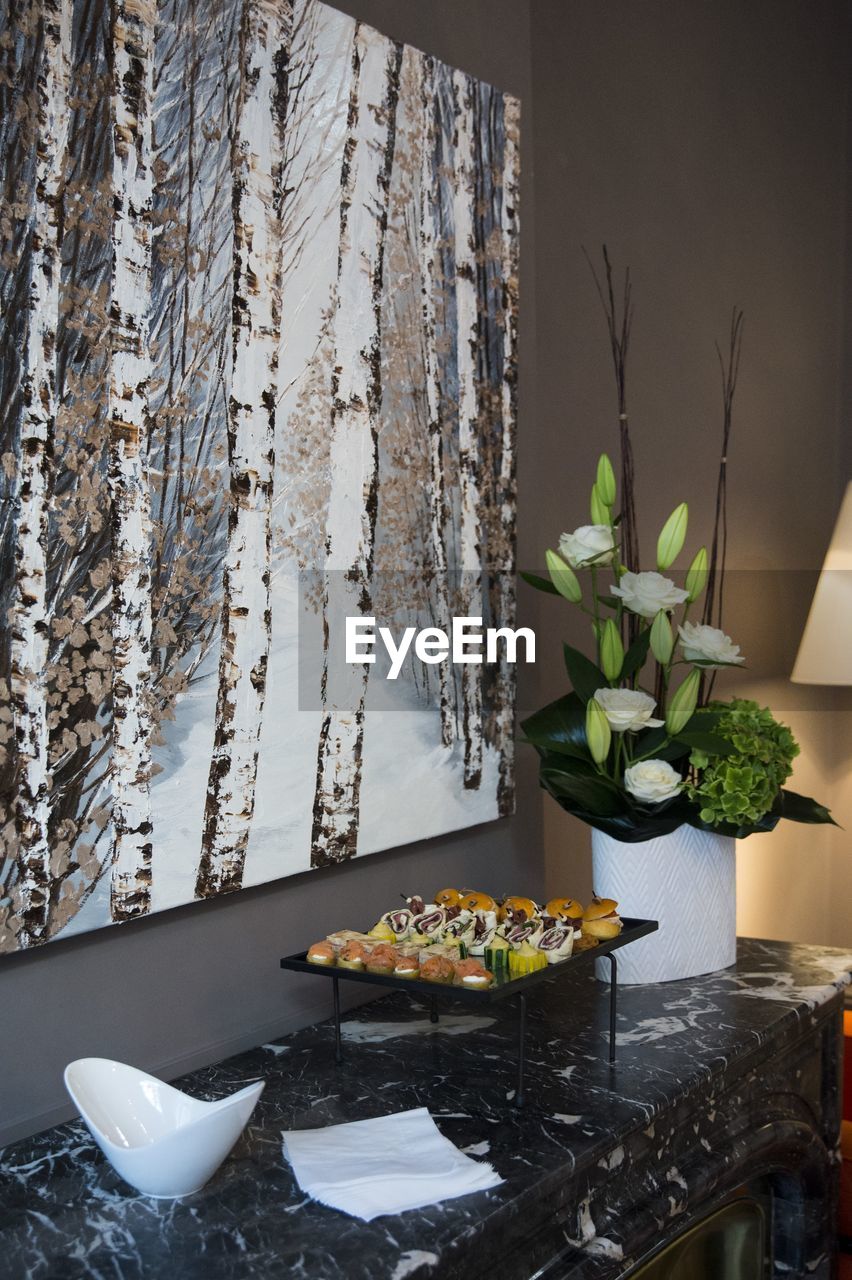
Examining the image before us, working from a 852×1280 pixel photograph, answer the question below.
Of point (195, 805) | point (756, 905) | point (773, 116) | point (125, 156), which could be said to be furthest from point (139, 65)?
point (756, 905)

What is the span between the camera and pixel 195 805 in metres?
1.46

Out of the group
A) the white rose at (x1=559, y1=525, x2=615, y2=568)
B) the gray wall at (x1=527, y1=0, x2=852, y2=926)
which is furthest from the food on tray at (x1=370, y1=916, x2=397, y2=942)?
the gray wall at (x1=527, y1=0, x2=852, y2=926)

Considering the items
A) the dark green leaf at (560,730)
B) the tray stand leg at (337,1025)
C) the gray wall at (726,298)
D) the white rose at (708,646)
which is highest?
the gray wall at (726,298)

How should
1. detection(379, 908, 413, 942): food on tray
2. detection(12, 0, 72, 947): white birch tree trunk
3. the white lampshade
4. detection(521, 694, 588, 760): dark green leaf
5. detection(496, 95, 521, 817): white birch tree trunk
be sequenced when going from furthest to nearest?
the white lampshade, detection(496, 95, 521, 817): white birch tree trunk, detection(521, 694, 588, 760): dark green leaf, detection(379, 908, 413, 942): food on tray, detection(12, 0, 72, 947): white birch tree trunk

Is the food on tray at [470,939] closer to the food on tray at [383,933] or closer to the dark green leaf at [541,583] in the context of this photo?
the food on tray at [383,933]

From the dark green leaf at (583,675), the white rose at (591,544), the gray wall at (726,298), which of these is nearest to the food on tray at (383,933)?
the dark green leaf at (583,675)

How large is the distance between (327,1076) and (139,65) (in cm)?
117

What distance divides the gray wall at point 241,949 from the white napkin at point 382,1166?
25cm

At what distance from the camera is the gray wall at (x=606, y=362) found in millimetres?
1469

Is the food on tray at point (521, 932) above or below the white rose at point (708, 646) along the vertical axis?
below

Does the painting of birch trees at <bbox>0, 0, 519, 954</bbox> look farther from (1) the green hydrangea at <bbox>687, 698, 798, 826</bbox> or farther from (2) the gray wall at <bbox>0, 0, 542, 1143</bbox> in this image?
(1) the green hydrangea at <bbox>687, 698, 798, 826</bbox>

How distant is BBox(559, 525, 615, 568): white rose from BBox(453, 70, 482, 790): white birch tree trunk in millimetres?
184

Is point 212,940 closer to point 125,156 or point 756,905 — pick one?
point 125,156

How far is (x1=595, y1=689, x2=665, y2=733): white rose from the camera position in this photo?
1727 mm
